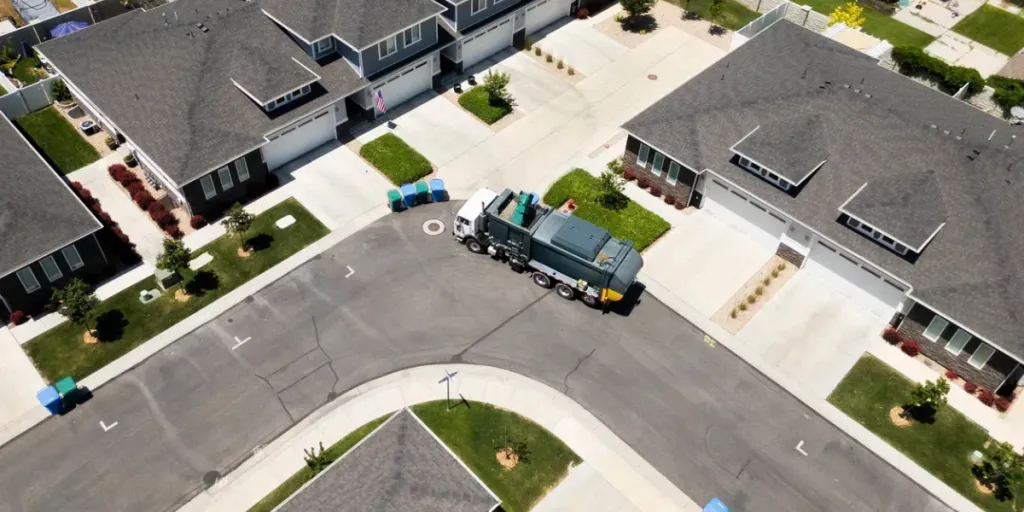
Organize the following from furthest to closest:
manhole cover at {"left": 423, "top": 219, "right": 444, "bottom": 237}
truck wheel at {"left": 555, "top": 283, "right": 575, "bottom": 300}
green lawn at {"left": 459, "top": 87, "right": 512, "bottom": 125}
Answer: green lawn at {"left": 459, "top": 87, "right": 512, "bottom": 125}, manhole cover at {"left": 423, "top": 219, "right": 444, "bottom": 237}, truck wheel at {"left": 555, "top": 283, "right": 575, "bottom": 300}

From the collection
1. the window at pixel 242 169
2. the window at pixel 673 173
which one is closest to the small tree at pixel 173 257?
the window at pixel 242 169

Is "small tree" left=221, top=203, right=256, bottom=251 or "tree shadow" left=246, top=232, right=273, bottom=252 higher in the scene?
"small tree" left=221, top=203, right=256, bottom=251

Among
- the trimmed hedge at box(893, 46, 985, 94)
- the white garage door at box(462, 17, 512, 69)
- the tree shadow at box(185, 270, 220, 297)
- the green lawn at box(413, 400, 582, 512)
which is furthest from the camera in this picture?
the white garage door at box(462, 17, 512, 69)

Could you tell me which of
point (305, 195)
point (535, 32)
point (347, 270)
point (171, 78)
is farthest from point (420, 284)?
point (535, 32)

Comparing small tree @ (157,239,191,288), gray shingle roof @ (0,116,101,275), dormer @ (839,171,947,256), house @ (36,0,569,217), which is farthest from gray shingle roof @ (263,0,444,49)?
dormer @ (839,171,947,256)

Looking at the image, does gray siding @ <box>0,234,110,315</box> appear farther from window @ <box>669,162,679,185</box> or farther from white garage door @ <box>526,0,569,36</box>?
white garage door @ <box>526,0,569,36</box>

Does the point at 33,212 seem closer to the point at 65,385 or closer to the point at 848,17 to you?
the point at 65,385
